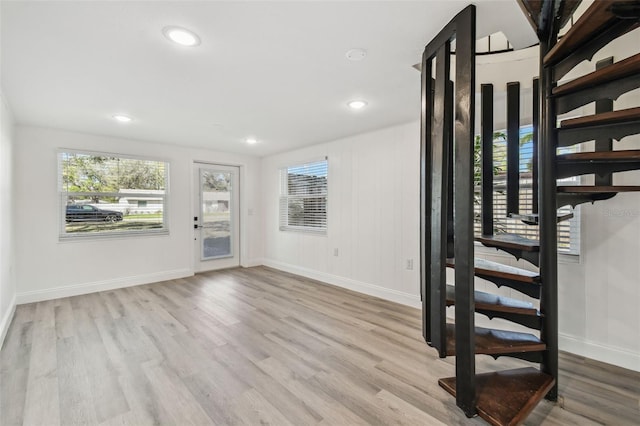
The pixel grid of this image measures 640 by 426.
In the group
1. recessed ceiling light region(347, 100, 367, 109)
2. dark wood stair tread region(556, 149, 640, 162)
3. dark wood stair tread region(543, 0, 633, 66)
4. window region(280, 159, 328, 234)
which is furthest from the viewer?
window region(280, 159, 328, 234)

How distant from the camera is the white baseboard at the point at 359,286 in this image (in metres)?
3.73

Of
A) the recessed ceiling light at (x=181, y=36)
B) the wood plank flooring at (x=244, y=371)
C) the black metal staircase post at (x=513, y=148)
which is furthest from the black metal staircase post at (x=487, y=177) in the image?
the recessed ceiling light at (x=181, y=36)

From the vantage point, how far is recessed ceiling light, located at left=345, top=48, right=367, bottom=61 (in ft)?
6.73

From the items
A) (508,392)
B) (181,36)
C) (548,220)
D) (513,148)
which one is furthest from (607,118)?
(181,36)

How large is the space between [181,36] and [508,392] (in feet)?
10.0

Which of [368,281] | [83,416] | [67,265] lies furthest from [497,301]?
[67,265]

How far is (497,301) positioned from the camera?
201 centimetres

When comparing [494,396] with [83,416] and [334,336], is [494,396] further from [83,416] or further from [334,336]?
[83,416]

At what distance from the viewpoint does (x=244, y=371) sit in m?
2.21

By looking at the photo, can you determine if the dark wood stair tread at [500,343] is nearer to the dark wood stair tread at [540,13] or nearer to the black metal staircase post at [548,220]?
the black metal staircase post at [548,220]

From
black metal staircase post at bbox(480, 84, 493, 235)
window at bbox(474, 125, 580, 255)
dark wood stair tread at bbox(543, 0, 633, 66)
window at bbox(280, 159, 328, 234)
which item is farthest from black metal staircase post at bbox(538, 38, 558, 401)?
window at bbox(280, 159, 328, 234)

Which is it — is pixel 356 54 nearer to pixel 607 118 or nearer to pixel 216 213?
pixel 607 118

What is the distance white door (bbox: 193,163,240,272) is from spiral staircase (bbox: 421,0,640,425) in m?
4.55

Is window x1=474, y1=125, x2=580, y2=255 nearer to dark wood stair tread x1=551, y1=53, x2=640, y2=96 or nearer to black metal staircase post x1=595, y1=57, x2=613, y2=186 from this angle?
black metal staircase post x1=595, y1=57, x2=613, y2=186
